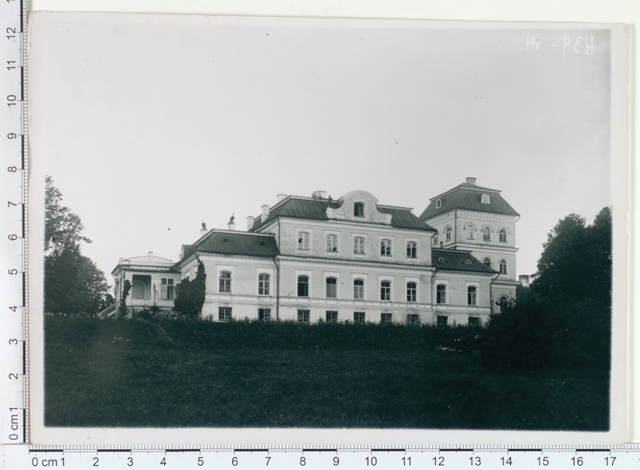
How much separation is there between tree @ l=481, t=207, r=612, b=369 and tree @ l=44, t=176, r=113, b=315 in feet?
8.44

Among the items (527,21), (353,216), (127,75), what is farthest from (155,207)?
(527,21)

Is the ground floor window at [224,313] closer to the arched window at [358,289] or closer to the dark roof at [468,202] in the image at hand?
the arched window at [358,289]

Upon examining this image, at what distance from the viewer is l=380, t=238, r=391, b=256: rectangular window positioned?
3629 mm

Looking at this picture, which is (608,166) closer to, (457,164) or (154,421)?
(457,164)

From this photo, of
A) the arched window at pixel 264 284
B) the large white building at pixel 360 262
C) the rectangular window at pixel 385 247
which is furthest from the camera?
the rectangular window at pixel 385 247

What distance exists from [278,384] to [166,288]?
0.96 m

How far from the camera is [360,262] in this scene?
3.59 metres

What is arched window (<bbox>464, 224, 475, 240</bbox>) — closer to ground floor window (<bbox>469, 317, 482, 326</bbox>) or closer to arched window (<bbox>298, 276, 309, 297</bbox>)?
ground floor window (<bbox>469, 317, 482, 326</bbox>)

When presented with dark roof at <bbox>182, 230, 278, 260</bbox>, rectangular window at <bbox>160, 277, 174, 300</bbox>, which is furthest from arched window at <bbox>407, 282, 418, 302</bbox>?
rectangular window at <bbox>160, 277, 174, 300</bbox>

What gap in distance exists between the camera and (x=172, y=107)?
315cm

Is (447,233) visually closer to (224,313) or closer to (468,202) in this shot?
(468,202)

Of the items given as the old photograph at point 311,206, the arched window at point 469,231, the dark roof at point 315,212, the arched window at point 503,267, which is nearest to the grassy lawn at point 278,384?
the old photograph at point 311,206

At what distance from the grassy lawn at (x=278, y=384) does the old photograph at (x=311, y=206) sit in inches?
0.5

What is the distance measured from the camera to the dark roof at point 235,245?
3229mm
